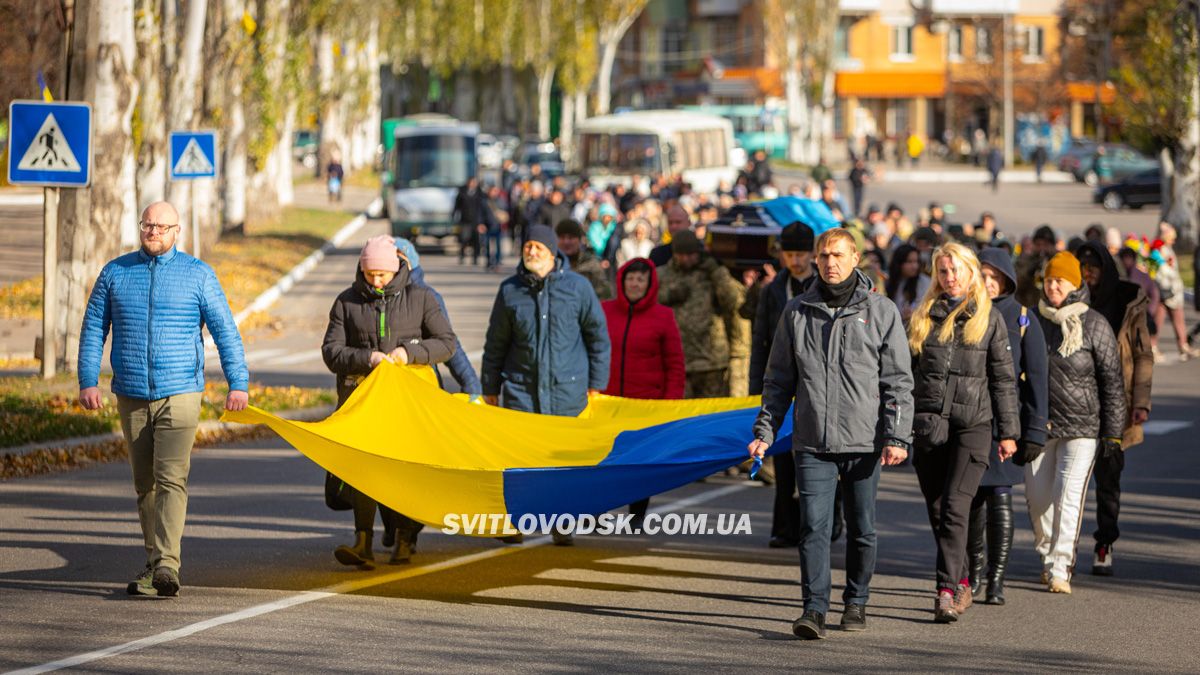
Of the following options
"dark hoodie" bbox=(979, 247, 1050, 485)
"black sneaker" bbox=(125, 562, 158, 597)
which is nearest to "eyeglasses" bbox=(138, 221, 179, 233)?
"black sneaker" bbox=(125, 562, 158, 597)

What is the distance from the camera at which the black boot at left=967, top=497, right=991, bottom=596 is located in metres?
9.65

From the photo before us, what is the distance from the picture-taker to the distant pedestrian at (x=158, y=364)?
9.37 m

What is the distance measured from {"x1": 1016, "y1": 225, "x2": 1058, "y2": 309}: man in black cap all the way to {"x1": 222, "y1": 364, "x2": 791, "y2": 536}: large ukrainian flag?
743 cm

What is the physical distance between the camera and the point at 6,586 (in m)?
9.65

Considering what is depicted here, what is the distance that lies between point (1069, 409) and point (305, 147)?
91493mm

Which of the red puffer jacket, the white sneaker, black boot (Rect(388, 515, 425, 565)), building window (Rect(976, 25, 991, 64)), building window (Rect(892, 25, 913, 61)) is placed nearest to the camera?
black boot (Rect(388, 515, 425, 565))

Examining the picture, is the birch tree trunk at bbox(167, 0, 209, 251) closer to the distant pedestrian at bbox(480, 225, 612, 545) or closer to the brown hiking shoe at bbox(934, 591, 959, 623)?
the distant pedestrian at bbox(480, 225, 612, 545)

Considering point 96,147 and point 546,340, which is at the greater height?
point 96,147

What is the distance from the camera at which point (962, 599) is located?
936 cm

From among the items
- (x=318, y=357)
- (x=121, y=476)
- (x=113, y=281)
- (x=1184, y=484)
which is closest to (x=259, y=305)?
(x=318, y=357)

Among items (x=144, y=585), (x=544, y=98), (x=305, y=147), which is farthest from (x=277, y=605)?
(x=305, y=147)

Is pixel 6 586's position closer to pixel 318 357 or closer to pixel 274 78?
pixel 318 357

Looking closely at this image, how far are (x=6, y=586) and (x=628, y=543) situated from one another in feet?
11.8

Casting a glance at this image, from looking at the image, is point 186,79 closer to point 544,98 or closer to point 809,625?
point 809,625
